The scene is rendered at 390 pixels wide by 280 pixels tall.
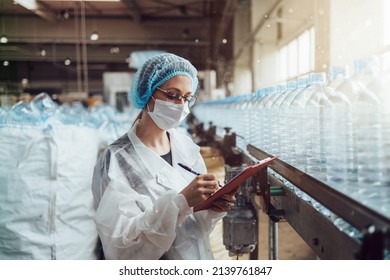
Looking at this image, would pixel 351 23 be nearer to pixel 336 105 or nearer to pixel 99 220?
pixel 336 105

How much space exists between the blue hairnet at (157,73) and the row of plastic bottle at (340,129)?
318 millimetres

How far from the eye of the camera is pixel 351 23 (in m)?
2.31

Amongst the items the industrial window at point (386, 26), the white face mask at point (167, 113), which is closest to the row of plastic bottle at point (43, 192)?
the white face mask at point (167, 113)

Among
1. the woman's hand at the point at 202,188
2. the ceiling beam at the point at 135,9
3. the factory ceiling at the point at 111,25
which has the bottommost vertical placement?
the woman's hand at the point at 202,188

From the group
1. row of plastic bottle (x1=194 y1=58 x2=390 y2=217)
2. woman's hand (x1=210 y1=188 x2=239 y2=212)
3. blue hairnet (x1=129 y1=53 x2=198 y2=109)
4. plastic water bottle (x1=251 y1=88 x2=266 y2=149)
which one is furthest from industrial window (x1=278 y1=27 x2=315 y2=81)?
woman's hand (x1=210 y1=188 x2=239 y2=212)

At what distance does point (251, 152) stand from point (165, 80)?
0.45 m

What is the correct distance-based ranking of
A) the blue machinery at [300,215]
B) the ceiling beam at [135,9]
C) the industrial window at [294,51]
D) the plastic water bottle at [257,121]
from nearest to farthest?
the blue machinery at [300,215], the plastic water bottle at [257,121], the industrial window at [294,51], the ceiling beam at [135,9]

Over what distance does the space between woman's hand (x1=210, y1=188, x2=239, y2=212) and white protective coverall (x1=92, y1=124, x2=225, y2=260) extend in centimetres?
7

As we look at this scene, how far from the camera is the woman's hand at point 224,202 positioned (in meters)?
0.98

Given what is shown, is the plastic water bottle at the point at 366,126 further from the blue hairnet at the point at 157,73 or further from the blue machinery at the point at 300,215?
the blue hairnet at the point at 157,73

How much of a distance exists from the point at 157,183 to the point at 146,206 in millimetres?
77

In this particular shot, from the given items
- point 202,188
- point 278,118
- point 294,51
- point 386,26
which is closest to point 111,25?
point 294,51

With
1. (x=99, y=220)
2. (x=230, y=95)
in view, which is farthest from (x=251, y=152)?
(x=230, y=95)

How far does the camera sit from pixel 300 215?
0.88 m
